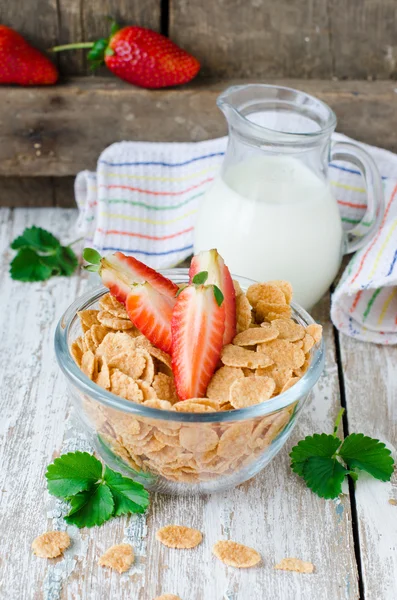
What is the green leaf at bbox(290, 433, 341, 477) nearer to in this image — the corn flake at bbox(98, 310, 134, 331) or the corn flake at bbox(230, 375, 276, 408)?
the corn flake at bbox(230, 375, 276, 408)

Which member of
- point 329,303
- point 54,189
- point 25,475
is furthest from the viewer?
point 54,189

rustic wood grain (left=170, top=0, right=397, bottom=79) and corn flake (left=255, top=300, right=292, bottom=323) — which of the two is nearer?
corn flake (left=255, top=300, right=292, bottom=323)

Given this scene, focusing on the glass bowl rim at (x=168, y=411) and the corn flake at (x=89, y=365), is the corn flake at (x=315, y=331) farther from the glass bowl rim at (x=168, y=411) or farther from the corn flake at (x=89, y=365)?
the corn flake at (x=89, y=365)

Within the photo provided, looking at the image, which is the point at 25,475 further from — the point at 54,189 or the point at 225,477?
the point at 54,189

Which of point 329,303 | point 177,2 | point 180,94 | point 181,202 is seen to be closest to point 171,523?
point 329,303

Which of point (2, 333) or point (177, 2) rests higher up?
point (177, 2)

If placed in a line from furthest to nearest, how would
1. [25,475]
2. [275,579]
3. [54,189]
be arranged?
[54,189] < [25,475] < [275,579]

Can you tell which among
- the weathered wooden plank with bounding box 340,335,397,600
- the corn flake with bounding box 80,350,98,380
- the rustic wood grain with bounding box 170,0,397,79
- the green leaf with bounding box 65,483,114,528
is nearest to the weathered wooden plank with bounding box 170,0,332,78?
the rustic wood grain with bounding box 170,0,397,79
